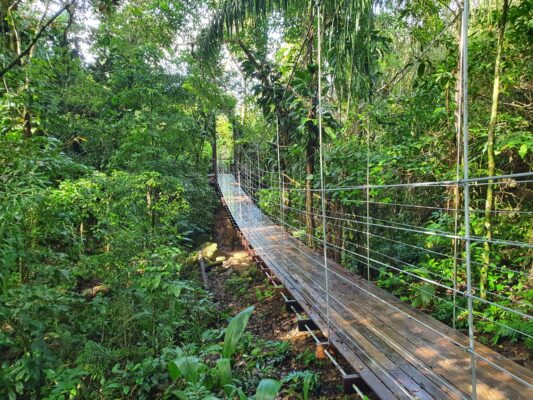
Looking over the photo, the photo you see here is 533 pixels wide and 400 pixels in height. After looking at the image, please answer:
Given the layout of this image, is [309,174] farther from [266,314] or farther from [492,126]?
[492,126]

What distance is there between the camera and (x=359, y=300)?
217 cm

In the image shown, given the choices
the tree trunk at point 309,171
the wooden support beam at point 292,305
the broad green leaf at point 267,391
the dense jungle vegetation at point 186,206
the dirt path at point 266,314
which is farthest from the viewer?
the tree trunk at point 309,171

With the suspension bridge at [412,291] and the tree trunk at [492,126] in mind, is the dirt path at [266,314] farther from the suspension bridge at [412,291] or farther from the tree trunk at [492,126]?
the tree trunk at [492,126]

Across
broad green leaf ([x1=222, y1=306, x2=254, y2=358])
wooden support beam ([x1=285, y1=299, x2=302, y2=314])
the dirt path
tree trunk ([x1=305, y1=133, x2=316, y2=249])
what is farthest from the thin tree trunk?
broad green leaf ([x1=222, y1=306, x2=254, y2=358])

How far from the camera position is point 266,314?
2859 mm

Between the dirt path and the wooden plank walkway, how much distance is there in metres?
0.23

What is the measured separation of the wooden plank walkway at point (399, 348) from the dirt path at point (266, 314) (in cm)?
23

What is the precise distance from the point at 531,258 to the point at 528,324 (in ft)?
1.49

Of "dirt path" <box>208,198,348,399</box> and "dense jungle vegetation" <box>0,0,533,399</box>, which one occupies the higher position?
"dense jungle vegetation" <box>0,0,533,399</box>

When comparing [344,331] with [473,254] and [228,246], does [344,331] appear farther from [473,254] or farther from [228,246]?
→ [228,246]

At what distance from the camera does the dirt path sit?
1.84m

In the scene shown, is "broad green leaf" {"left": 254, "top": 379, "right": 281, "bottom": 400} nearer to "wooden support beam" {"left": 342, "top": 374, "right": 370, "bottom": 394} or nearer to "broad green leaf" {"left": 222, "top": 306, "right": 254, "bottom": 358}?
"wooden support beam" {"left": 342, "top": 374, "right": 370, "bottom": 394}

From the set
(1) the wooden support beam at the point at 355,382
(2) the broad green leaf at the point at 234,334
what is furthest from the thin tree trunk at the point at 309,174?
(1) the wooden support beam at the point at 355,382

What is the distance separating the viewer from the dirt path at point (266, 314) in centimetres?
184
